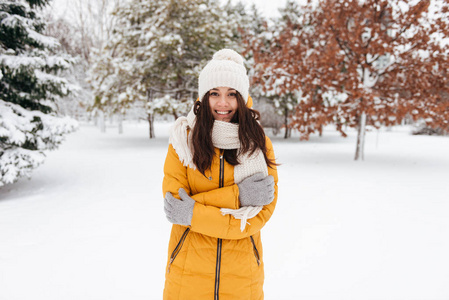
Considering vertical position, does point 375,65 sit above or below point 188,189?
above

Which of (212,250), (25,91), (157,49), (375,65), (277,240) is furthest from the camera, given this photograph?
(157,49)

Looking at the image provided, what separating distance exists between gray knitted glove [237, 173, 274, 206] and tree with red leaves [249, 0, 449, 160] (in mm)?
8178

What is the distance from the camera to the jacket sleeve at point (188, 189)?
4.67ft

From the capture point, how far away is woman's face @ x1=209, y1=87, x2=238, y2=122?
154cm

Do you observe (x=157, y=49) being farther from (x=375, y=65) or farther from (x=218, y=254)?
(x=218, y=254)

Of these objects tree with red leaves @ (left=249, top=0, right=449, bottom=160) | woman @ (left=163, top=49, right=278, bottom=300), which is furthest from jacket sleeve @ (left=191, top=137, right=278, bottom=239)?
tree with red leaves @ (left=249, top=0, right=449, bottom=160)

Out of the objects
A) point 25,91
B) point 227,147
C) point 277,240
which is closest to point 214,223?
point 227,147

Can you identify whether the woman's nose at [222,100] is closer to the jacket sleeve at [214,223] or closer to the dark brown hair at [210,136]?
the dark brown hair at [210,136]

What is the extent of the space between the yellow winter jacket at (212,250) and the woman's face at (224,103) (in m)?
0.21

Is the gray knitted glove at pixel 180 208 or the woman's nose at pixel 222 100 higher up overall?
the woman's nose at pixel 222 100

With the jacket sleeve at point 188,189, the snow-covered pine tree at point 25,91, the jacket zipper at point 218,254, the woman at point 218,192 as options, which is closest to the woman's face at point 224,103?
the woman at point 218,192

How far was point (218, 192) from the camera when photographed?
4.69ft

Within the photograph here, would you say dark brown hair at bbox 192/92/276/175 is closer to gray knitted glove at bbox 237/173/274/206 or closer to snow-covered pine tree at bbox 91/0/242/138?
gray knitted glove at bbox 237/173/274/206

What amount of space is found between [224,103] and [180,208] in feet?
1.96
